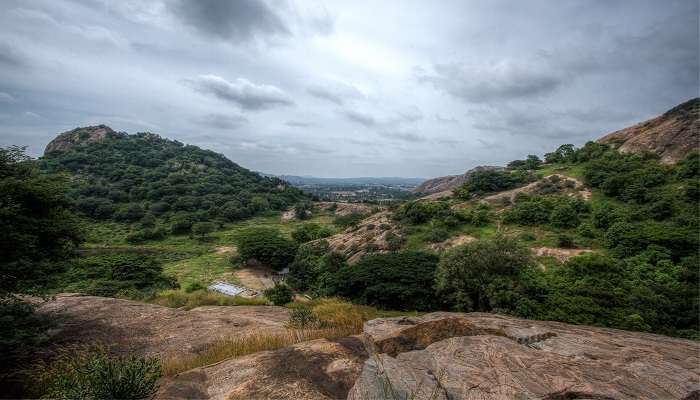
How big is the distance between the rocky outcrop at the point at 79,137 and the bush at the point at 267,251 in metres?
130

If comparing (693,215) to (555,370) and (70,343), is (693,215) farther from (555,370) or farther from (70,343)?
(70,343)

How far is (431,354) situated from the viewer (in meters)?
5.86

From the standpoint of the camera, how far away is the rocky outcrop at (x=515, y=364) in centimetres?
465

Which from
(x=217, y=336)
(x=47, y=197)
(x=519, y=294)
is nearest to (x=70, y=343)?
(x=217, y=336)

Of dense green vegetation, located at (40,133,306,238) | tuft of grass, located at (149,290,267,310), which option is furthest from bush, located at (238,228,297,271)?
tuft of grass, located at (149,290,267,310)

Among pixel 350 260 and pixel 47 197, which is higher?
pixel 47 197

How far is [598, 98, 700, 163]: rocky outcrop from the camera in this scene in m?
43.7

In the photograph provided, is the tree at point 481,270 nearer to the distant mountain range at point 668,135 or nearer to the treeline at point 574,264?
the treeline at point 574,264

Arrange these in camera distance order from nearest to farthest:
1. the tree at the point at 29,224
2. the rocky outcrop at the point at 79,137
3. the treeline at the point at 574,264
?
1. the tree at the point at 29,224
2. the treeline at the point at 574,264
3. the rocky outcrop at the point at 79,137

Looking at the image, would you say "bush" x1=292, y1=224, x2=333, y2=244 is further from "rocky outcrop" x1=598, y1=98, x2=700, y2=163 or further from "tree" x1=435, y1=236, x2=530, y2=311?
"rocky outcrop" x1=598, y1=98, x2=700, y2=163

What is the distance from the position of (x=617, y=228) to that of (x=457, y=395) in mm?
35878

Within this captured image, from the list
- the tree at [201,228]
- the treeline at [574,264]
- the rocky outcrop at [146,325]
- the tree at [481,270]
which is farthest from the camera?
the tree at [201,228]

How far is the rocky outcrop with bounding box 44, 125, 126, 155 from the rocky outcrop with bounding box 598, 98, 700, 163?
187177 mm

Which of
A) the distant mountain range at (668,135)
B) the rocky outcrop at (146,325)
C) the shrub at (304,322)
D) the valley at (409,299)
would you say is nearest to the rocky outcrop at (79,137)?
the valley at (409,299)
